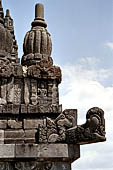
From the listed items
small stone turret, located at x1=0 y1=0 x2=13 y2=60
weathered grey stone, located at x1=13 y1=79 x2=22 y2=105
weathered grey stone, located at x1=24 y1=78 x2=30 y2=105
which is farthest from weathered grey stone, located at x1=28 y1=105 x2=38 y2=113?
small stone turret, located at x1=0 y1=0 x2=13 y2=60

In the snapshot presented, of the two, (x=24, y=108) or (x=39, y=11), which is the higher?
(x=39, y=11)

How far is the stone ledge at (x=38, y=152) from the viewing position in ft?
31.7

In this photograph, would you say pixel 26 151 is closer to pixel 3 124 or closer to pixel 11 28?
pixel 3 124

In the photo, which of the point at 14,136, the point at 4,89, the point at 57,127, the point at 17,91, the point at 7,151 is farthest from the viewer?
the point at 17,91

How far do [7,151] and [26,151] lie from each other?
53 cm

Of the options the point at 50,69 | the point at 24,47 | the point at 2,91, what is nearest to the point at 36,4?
the point at 24,47

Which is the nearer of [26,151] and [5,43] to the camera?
[26,151]

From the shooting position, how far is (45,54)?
1156 cm

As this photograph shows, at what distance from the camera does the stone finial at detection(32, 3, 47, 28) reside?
12.0m

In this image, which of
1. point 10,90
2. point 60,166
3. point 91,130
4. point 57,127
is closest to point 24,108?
point 10,90

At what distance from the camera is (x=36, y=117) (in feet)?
34.4

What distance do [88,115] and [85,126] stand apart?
0.33 m

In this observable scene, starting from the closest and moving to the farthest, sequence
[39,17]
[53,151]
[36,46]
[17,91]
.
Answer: [53,151], [17,91], [36,46], [39,17]

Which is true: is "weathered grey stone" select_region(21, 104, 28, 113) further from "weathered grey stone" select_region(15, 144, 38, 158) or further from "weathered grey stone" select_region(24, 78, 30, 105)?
"weathered grey stone" select_region(15, 144, 38, 158)
